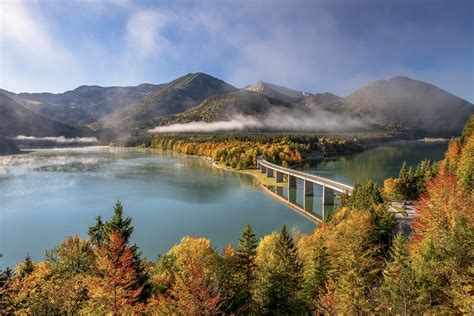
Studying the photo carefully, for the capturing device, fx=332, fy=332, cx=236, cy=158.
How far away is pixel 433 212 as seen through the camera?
2491 centimetres

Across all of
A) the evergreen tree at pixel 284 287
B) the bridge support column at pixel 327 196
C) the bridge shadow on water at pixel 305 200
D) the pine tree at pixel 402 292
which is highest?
the pine tree at pixel 402 292

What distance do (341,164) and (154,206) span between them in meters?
78.6

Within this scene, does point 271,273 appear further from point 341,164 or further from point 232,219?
point 341,164

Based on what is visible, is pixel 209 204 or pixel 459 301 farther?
pixel 209 204

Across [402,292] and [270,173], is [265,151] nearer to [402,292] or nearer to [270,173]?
[270,173]

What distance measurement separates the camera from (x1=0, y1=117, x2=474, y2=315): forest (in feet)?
56.0

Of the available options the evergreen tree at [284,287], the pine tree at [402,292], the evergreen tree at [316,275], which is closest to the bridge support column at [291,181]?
the evergreen tree at [316,275]

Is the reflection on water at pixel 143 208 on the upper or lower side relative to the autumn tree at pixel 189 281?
lower

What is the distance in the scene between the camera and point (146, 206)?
60719mm

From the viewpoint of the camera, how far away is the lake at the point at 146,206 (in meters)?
44.1

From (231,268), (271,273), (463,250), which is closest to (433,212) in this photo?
(463,250)

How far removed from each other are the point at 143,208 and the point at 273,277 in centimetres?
4168

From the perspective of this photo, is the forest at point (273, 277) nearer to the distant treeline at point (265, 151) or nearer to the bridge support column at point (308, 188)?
the bridge support column at point (308, 188)

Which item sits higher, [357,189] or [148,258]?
[357,189]
